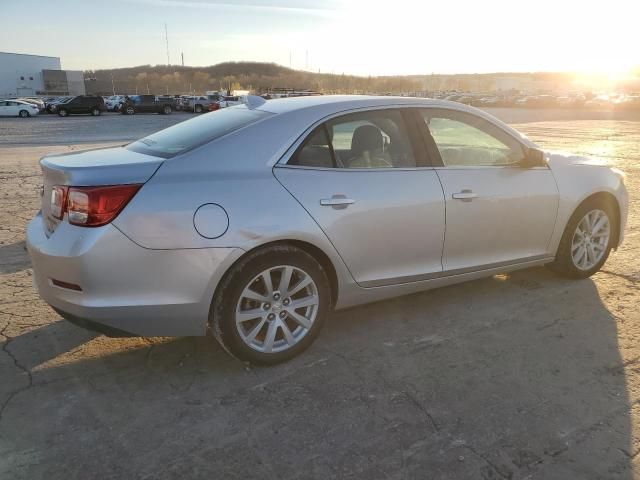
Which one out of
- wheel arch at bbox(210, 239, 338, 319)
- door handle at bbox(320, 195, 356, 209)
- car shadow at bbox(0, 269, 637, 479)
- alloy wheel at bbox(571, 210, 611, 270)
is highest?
door handle at bbox(320, 195, 356, 209)

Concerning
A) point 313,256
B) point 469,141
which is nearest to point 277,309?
point 313,256

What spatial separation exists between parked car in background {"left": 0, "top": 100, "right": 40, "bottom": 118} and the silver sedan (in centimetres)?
4360

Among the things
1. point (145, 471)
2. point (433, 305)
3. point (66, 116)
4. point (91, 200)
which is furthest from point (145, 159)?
point (66, 116)

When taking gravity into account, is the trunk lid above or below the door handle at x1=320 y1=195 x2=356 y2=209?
above

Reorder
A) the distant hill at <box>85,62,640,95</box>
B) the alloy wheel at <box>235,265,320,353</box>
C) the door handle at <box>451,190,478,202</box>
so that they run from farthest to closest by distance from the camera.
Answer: the distant hill at <box>85,62,640,95</box>, the door handle at <box>451,190,478,202</box>, the alloy wheel at <box>235,265,320,353</box>

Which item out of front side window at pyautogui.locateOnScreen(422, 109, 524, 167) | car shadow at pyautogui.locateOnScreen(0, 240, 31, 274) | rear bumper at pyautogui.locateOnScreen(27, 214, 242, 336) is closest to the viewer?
rear bumper at pyautogui.locateOnScreen(27, 214, 242, 336)

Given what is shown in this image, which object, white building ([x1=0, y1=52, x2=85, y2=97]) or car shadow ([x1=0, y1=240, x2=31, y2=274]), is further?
white building ([x1=0, y1=52, x2=85, y2=97])

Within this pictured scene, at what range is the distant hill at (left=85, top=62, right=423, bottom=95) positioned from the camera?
378ft

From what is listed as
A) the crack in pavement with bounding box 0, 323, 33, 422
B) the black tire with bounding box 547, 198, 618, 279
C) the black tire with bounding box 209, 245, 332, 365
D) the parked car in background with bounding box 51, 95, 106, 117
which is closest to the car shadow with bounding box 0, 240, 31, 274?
the crack in pavement with bounding box 0, 323, 33, 422

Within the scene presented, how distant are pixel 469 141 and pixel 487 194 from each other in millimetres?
503

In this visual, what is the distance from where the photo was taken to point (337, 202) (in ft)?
11.0

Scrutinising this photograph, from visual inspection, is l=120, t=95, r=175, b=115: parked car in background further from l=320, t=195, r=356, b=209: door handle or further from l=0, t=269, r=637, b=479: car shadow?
l=320, t=195, r=356, b=209: door handle

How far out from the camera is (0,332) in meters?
3.77

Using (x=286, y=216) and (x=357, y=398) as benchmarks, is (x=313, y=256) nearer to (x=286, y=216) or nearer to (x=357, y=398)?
(x=286, y=216)
